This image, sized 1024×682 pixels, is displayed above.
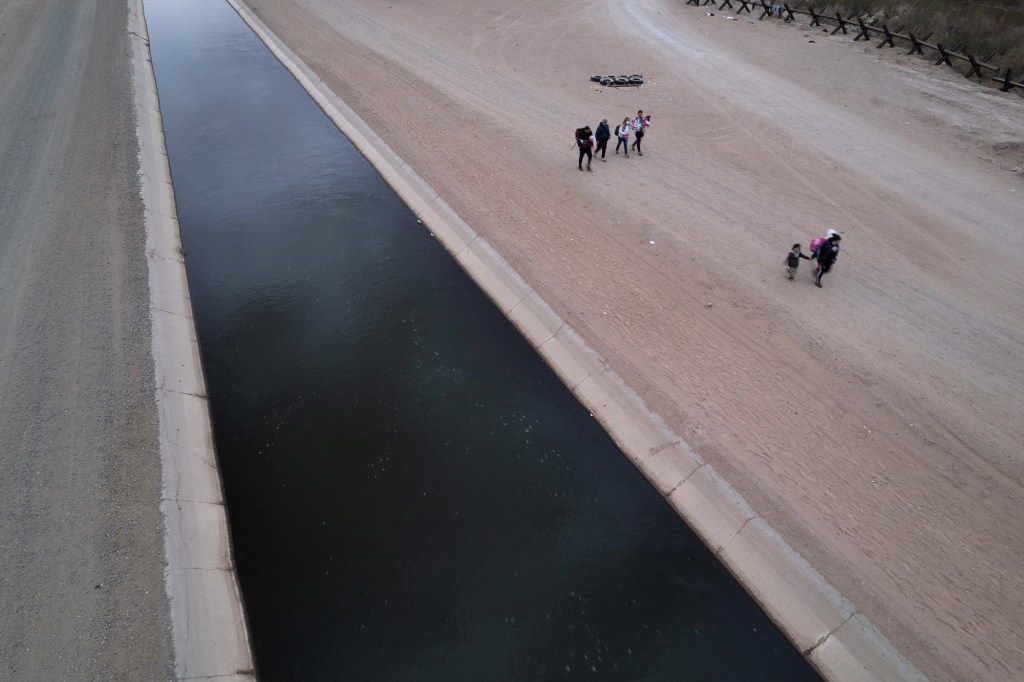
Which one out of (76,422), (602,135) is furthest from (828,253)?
(76,422)

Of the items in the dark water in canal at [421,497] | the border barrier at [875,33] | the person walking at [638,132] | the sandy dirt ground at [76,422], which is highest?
the border barrier at [875,33]

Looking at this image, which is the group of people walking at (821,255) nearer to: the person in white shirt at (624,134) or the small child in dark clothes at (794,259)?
the small child in dark clothes at (794,259)

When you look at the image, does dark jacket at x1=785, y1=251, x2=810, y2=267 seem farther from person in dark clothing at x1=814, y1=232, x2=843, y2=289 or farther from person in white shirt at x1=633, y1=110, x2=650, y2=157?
person in white shirt at x1=633, y1=110, x2=650, y2=157

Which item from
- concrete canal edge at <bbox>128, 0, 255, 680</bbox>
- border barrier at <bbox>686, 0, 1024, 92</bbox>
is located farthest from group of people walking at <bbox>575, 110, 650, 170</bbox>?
border barrier at <bbox>686, 0, 1024, 92</bbox>

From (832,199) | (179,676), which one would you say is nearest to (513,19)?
(832,199)

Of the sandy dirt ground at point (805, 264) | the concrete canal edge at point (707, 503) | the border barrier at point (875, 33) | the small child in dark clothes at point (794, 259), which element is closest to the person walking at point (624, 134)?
the sandy dirt ground at point (805, 264)

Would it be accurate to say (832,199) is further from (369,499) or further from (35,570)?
(35,570)
